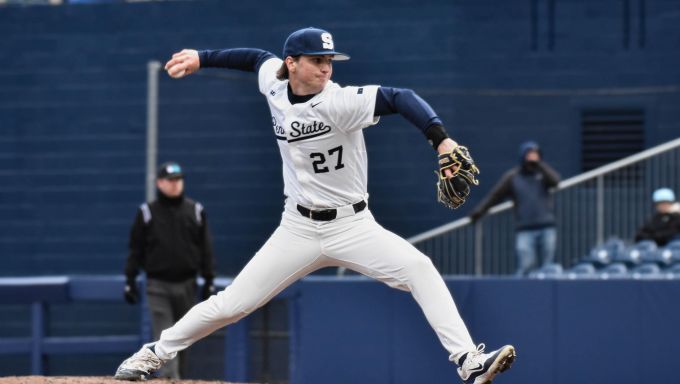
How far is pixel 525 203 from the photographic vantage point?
1107 cm

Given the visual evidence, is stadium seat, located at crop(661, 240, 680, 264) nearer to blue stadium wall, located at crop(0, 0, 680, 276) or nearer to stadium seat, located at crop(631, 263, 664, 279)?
stadium seat, located at crop(631, 263, 664, 279)

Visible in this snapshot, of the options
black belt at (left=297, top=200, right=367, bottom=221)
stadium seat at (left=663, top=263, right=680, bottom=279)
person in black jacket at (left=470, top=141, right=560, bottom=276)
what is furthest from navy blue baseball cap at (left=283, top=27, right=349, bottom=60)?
person in black jacket at (left=470, top=141, right=560, bottom=276)

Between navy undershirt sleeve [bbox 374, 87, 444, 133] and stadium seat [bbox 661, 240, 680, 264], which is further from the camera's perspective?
stadium seat [bbox 661, 240, 680, 264]

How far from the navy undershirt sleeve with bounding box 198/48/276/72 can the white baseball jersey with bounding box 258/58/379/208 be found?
1.34 ft

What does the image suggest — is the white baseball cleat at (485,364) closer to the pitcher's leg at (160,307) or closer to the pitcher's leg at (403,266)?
the pitcher's leg at (403,266)

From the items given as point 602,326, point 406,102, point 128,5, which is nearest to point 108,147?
point 128,5

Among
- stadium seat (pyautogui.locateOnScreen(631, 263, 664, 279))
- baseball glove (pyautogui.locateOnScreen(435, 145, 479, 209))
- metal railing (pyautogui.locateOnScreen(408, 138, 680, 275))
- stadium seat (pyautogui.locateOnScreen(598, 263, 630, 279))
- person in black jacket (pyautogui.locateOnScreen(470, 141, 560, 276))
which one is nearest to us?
baseball glove (pyautogui.locateOnScreen(435, 145, 479, 209))

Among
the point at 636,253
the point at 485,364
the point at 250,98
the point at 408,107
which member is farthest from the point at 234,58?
the point at 250,98

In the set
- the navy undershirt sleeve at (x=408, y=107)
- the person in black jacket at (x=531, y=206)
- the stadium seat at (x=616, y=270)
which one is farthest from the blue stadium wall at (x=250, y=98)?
the navy undershirt sleeve at (x=408, y=107)

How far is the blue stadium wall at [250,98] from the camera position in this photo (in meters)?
12.8

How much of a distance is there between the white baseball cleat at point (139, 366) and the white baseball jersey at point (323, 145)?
110 cm

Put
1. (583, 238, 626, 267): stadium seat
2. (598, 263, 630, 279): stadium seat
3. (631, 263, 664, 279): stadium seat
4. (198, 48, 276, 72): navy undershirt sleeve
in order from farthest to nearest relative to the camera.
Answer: (583, 238, 626, 267): stadium seat
(598, 263, 630, 279): stadium seat
(631, 263, 664, 279): stadium seat
(198, 48, 276, 72): navy undershirt sleeve

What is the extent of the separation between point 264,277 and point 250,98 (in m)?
7.36

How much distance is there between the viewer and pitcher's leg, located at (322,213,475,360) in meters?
5.70
